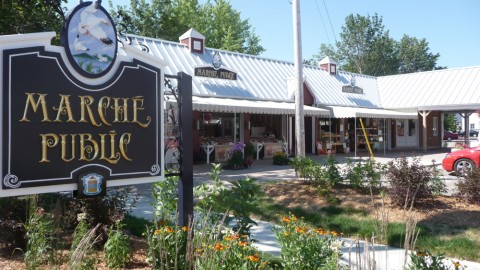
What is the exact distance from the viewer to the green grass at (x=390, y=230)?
5.46 metres

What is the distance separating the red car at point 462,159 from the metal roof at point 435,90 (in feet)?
39.8

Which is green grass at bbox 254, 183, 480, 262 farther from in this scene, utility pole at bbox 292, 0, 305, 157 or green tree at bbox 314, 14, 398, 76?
green tree at bbox 314, 14, 398, 76

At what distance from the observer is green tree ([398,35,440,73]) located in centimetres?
6525

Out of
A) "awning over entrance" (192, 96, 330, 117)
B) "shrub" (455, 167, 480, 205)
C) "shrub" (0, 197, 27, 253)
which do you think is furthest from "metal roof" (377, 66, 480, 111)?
"shrub" (0, 197, 27, 253)

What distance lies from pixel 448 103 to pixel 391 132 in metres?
4.45

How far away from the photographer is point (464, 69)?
27250 millimetres

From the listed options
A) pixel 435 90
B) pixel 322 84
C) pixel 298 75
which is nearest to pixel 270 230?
pixel 298 75

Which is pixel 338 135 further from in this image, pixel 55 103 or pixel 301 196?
pixel 55 103

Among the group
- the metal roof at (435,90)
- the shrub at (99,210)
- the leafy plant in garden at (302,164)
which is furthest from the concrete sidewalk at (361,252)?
the metal roof at (435,90)

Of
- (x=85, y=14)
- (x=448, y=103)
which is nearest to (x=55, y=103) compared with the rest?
(x=85, y=14)

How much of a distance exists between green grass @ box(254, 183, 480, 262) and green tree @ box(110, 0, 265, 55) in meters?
31.6

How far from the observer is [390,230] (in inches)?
244

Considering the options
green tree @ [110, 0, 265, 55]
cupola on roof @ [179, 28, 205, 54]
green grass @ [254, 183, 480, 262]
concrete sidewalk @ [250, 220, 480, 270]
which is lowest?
concrete sidewalk @ [250, 220, 480, 270]

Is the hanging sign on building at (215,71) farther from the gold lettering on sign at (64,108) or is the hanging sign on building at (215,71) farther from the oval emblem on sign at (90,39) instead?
the gold lettering on sign at (64,108)
